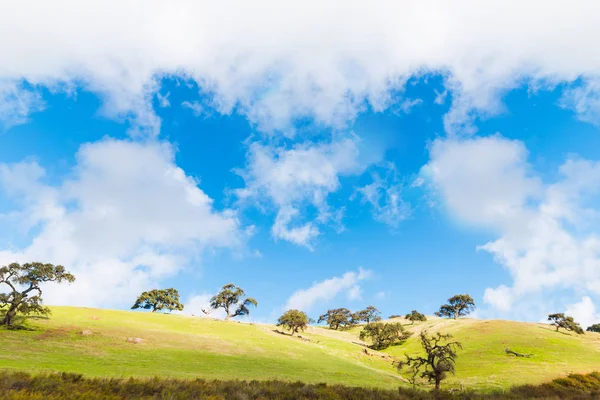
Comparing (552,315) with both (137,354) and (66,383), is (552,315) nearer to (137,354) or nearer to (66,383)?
(137,354)

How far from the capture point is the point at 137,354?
45188mm

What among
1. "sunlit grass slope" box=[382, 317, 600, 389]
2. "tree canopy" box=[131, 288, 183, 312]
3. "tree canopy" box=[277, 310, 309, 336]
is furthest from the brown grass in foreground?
"tree canopy" box=[131, 288, 183, 312]

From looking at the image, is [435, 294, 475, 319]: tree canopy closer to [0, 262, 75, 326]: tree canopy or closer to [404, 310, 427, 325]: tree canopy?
[404, 310, 427, 325]: tree canopy

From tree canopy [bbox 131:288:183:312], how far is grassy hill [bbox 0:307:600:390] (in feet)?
151

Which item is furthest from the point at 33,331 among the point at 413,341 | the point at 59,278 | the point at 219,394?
the point at 413,341

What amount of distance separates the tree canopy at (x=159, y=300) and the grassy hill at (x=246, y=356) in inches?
1816

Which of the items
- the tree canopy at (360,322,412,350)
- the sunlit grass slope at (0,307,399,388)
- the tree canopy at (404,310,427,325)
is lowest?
the sunlit grass slope at (0,307,399,388)

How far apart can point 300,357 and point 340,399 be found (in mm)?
45598

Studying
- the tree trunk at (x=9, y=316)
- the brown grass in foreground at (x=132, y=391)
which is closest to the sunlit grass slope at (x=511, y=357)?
the brown grass in foreground at (x=132, y=391)

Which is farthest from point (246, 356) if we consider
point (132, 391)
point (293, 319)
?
point (293, 319)

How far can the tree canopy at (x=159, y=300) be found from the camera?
13600 cm

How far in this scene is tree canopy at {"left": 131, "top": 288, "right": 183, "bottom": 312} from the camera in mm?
136000

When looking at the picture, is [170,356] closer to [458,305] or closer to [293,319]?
[293,319]

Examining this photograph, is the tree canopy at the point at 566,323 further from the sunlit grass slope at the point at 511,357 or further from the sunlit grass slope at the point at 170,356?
the sunlit grass slope at the point at 170,356
